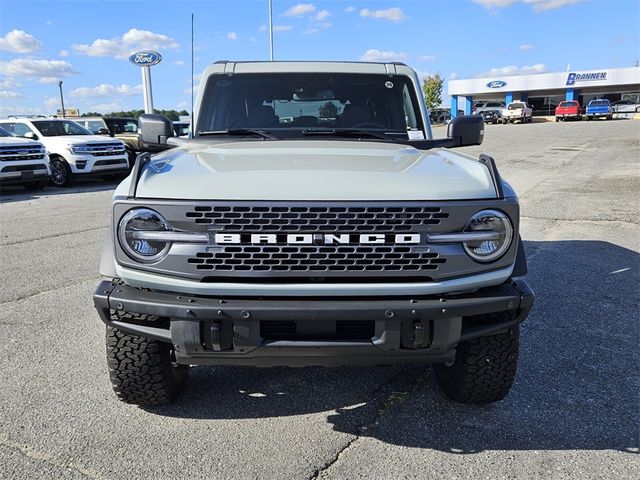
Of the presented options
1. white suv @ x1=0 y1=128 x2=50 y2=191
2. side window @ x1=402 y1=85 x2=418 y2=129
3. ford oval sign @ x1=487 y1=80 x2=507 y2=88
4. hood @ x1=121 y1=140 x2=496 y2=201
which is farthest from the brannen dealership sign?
hood @ x1=121 y1=140 x2=496 y2=201

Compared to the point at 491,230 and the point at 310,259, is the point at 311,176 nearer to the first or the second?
the point at 310,259

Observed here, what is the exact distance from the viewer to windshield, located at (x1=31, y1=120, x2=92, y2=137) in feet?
50.5

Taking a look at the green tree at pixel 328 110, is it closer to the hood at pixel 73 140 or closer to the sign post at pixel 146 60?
the hood at pixel 73 140

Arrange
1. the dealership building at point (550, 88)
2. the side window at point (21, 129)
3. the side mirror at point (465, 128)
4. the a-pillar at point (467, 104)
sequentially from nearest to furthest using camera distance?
the side mirror at point (465, 128) → the side window at point (21, 129) → the dealership building at point (550, 88) → the a-pillar at point (467, 104)

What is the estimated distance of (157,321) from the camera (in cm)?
263

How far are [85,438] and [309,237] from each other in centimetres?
158

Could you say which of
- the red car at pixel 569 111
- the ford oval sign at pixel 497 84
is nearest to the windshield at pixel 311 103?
the red car at pixel 569 111

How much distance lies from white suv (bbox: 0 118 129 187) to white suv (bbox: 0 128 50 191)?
2.24 feet

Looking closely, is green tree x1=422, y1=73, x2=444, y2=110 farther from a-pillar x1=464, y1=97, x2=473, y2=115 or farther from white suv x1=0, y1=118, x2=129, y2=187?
white suv x1=0, y1=118, x2=129, y2=187

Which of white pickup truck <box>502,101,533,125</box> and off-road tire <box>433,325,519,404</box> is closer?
off-road tire <box>433,325,519,404</box>

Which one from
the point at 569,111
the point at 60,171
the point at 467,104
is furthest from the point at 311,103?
the point at 467,104

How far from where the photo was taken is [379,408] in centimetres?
315

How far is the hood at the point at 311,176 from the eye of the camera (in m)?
2.48

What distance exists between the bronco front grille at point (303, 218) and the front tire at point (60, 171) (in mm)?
13779
